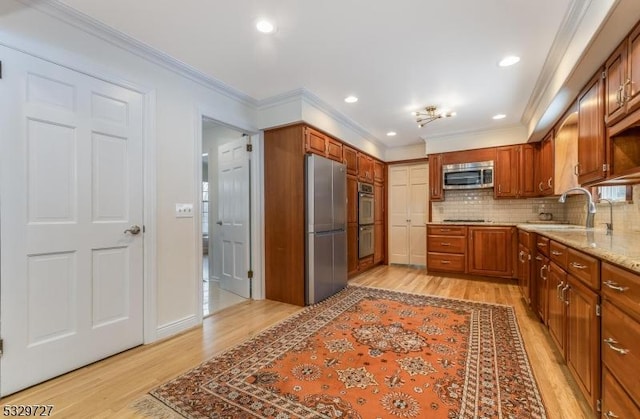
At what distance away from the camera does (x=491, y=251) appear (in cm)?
431

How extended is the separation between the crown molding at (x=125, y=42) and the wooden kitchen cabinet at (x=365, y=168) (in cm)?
237

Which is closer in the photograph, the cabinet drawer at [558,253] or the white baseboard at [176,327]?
the cabinet drawer at [558,253]

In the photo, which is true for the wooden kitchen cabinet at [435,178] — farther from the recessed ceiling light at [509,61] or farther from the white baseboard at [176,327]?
the white baseboard at [176,327]

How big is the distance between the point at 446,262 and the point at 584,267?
126 inches

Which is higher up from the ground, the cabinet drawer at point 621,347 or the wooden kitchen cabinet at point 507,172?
the wooden kitchen cabinet at point 507,172

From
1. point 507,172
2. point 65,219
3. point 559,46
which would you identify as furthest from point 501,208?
point 65,219

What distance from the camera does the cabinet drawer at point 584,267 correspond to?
4.60 feet

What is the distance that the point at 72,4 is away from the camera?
184cm

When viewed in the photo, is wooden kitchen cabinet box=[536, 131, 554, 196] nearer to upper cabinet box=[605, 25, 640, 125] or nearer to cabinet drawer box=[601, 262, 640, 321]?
upper cabinet box=[605, 25, 640, 125]

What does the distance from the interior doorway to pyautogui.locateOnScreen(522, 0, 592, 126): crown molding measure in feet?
10.2

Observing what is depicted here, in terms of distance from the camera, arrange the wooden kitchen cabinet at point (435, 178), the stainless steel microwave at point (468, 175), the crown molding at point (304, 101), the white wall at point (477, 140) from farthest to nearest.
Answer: the wooden kitchen cabinet at point (435, 178)
the stainless steel microwave at point (468, 175)
the white wall at point (477, 140)
the crown molding at point (304, 101)

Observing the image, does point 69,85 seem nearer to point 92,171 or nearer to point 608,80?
point 92,171

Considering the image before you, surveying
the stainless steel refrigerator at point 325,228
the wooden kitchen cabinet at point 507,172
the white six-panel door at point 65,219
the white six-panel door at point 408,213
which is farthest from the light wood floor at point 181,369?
the white six-panel door at point 408,213

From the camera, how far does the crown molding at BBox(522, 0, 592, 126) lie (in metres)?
1.82
